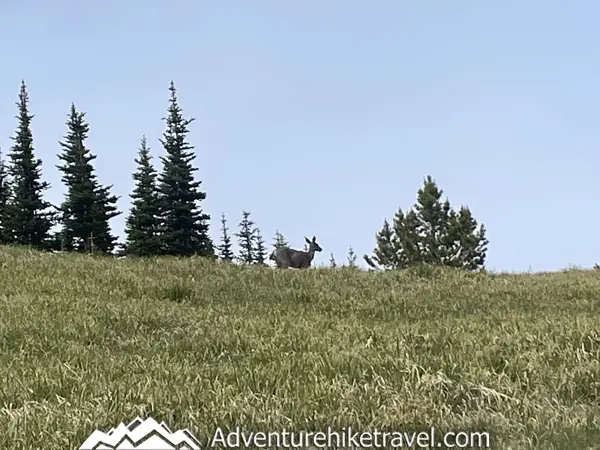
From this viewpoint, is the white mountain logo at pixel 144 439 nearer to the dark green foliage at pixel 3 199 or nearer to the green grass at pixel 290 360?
the green grass at pixel 290 360

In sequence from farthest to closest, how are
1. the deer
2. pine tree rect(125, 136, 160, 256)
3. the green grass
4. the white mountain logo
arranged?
pine tree rect(125, 136, 160, 256) < the deer < the green grass < the white mountain logo

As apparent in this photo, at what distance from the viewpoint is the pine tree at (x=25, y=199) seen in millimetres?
47750

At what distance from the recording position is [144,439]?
3.01 meters

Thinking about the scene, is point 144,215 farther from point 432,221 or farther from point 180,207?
point 432,221

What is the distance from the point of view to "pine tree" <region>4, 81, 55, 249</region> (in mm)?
47750

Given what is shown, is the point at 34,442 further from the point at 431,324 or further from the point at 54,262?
the point at 54,262

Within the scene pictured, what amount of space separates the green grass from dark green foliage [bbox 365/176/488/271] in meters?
43.1

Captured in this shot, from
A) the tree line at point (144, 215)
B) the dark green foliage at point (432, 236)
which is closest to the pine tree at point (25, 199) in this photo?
the tree line at point (144, 215)

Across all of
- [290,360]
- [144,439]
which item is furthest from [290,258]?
[144,439]

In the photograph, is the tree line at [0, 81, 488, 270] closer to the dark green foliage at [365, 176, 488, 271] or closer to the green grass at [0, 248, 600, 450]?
the dark green foliage at [365, 176, 488, 271]

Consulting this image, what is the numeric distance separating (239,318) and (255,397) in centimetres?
340

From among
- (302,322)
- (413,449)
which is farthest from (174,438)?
(302,322)

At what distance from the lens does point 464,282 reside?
39.4ft

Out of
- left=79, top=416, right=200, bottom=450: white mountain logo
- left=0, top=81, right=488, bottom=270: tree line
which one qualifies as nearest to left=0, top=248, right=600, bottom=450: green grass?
left=79, top=416, right=200, bottom=450: white mountain logo
